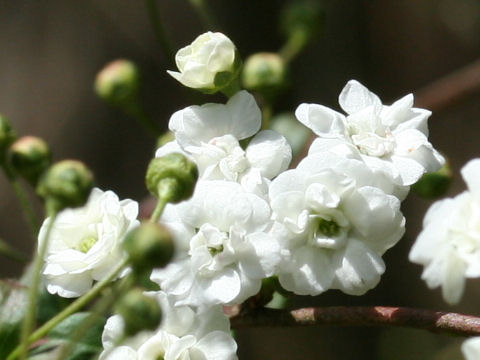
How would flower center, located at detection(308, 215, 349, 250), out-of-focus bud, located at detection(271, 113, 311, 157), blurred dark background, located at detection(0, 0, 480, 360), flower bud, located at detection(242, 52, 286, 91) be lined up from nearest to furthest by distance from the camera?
flower center, located at detection(308, 215, 349, 250) < flower bud, located at detection(242, 52, 286, 91) < out-of-focus bud, located at detection(271, 113, 311, 157) < blurred dark background, located at detection(0, 0, 480, 360)

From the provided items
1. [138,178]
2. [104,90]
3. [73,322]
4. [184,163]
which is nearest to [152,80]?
[138,178]

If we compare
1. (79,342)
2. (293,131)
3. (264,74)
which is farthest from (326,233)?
(293,131)

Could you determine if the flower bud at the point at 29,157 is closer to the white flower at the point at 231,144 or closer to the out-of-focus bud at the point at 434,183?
the white flower at the point at 231,144

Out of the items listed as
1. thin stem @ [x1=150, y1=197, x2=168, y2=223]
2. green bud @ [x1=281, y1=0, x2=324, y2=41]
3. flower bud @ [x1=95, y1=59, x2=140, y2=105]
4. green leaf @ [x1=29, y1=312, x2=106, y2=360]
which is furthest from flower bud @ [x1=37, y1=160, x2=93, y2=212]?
green bud @ [x1=281, y1=0, x2=324, y2=41]

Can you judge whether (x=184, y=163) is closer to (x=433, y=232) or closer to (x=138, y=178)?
(x=433, y=232)

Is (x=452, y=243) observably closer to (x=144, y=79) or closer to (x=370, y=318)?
(x=370, y=318)

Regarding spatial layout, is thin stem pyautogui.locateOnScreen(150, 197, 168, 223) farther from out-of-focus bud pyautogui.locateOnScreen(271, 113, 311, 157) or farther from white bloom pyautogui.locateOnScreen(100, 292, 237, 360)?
out-of-focus bud pyautogui.locateOnScreen(271, 113, 311, 157)

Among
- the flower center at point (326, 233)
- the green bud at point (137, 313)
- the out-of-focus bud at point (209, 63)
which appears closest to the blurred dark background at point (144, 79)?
the out-of-focus bud at point (209, 63)
